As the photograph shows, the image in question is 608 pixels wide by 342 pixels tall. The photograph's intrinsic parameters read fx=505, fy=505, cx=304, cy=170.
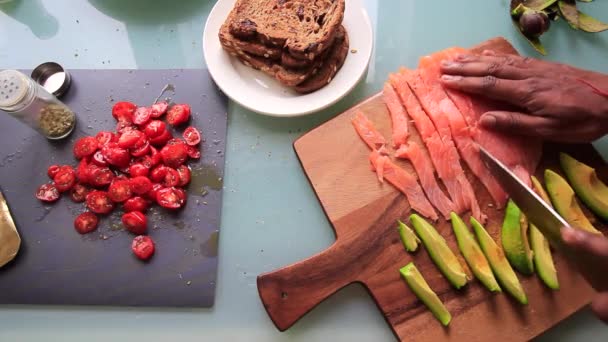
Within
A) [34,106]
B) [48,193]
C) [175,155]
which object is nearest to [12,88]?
[34,106]

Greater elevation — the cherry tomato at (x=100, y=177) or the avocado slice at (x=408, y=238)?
the avocado slice at (x=408, y=238)

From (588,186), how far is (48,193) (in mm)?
1996

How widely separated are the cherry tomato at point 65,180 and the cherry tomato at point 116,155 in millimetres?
156

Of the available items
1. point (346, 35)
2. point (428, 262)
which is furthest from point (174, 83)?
point (428, 262)

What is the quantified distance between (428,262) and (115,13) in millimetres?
1798

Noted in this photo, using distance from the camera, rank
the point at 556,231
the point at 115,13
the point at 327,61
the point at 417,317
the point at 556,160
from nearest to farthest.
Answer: the point at 556,231, the point at 417,317, the point at 556,160, the point at 327,61, the point at 115,13

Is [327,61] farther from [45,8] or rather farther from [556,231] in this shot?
[45,8]

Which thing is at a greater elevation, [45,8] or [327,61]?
[327,61]

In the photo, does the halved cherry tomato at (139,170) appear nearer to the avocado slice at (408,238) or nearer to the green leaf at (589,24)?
the avocado slice at (408,238)

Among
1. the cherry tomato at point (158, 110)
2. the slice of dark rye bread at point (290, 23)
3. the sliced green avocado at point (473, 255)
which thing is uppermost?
the slice of dark rye bread at point (290, 23)

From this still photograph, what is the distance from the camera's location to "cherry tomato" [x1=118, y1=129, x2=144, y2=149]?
6.50ft

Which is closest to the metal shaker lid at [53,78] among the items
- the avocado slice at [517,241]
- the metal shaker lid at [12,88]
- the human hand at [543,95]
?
the metal shaker lid at [12,88]

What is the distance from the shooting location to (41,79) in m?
2.19

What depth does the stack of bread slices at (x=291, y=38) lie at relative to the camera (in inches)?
75.9
